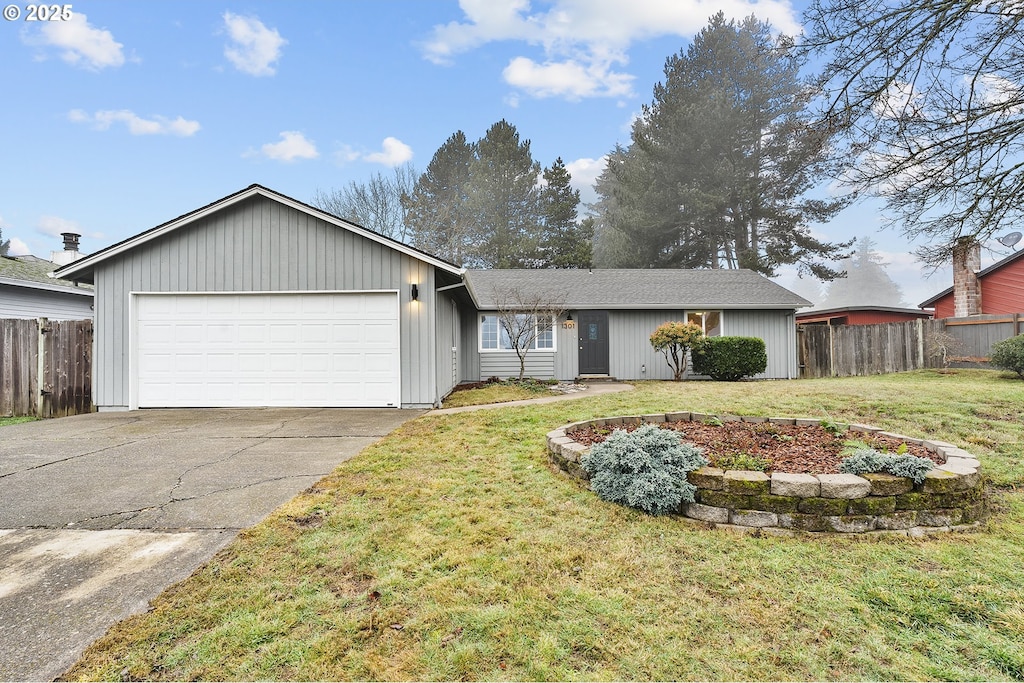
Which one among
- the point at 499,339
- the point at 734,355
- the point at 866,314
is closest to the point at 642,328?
the point at 734,355

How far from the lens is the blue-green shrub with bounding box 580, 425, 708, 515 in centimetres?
304

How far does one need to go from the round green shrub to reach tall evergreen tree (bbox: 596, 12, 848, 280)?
1178 cm

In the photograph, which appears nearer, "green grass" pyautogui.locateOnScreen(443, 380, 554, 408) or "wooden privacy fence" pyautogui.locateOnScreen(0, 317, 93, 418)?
"wooden privacy fence" pyautogui.locateOnScreen(0, 317, 93, 418)

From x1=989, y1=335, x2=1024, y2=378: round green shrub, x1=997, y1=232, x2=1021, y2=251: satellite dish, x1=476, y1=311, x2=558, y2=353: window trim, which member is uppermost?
x1=997, y1=232, x2=1021, y2=251: satellite dish

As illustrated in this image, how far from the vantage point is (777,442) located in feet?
13.6

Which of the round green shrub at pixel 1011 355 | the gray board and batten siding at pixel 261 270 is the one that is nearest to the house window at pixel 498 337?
the gray board and batten siding at pixel 261 270

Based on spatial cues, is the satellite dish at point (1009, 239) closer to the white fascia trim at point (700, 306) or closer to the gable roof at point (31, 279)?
the white fascia trim at point (700, 306)

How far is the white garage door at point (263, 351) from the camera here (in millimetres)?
8133

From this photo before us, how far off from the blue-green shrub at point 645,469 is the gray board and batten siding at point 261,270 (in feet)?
16.2

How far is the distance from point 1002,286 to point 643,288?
1092 centimetres

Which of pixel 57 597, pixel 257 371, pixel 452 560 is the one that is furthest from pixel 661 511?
pixel 257 371

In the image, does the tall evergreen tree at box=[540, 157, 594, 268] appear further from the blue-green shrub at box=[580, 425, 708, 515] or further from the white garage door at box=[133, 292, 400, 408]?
the blue-green shrub at box=[580, 425, 708, 515]

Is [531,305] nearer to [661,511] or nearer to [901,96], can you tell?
[901,96]

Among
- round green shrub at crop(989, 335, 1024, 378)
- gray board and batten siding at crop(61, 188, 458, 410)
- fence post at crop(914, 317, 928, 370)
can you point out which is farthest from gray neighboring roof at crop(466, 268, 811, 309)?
round green shrub at crop(989, 335, 1024, 378)
